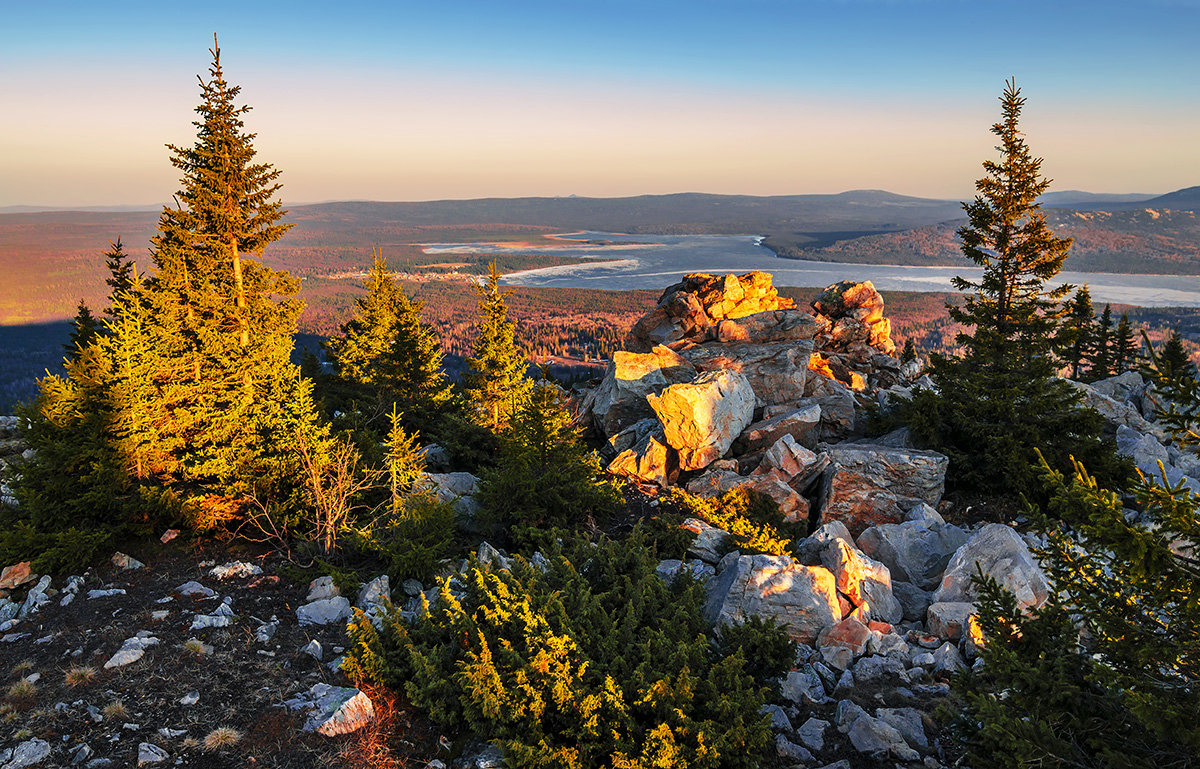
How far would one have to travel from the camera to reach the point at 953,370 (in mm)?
20672

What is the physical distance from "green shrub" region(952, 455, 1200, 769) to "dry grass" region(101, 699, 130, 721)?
10.2 metres

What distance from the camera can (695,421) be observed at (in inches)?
786

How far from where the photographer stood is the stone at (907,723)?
27.8 ft

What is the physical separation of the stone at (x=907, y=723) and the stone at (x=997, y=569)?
391cm

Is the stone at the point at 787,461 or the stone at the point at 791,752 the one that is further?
the stone at the point at 787,461

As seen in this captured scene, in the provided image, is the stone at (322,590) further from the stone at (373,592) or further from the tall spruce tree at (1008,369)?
the tall spruce tree at (1008,369)

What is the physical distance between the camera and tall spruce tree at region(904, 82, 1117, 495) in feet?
59.7

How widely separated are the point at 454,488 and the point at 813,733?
38.5ft

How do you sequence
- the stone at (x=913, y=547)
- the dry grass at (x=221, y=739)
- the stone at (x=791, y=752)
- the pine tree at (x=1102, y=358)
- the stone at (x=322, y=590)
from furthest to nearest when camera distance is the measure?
the pine tree at (x=1102, y=358) < the stone at (x=913, y=547) < the stone at (x=322, y=590) < the stone at (x=791, y=752) < the dry grass at (x=221, y=739)

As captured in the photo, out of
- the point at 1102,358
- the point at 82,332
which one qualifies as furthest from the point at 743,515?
the point at 1102,358

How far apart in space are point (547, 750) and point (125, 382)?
42.0 feet

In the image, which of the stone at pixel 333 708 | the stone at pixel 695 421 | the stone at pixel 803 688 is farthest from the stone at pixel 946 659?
the stone at pixel 695 421

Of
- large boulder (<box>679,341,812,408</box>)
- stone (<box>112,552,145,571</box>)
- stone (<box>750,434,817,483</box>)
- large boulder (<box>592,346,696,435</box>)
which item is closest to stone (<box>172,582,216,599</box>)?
stone (<box>112,552,145,571</box>)

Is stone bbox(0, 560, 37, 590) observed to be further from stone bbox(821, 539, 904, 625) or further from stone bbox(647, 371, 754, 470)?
stone bbox(821, 539, 904, 625)
